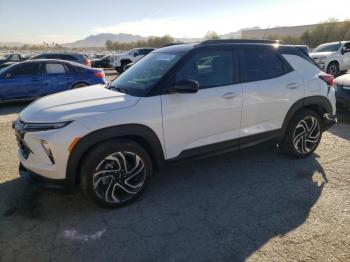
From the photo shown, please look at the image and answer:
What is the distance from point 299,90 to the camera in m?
4.31

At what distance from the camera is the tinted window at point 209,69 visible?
360cm

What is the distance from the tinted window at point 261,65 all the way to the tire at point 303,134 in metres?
0.79

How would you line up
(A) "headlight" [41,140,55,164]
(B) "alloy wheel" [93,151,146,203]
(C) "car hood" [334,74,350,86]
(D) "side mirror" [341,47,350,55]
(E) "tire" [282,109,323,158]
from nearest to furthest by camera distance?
(A) "headlight" [41,140,55,164] → (B) "alloy wheel" [93,151,146,203] → (E) "tire" [282,109,323,158] → (C) "car hood" [334,74,350,86] → (D) "side mirror" [341,47,350,55]

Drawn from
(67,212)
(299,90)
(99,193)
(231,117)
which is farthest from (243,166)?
(67,212)

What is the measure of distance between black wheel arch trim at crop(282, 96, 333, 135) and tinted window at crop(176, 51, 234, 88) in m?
1.13

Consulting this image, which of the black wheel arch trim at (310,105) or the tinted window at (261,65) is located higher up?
the tinted window at (261,65)

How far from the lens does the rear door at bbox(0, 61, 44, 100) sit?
9.10 meters

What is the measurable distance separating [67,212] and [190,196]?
1.42 meters

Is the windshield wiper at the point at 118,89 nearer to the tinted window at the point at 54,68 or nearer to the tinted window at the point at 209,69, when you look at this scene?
the tinted window at the point at 209,69

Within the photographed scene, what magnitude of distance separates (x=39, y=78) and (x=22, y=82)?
0.50m

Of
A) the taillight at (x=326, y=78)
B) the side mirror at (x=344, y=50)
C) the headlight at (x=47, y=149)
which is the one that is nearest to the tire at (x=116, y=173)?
the headlight at (x=47, y=149)

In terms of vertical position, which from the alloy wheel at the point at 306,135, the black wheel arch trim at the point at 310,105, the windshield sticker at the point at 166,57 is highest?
the windshield sticker at the point at 166,57

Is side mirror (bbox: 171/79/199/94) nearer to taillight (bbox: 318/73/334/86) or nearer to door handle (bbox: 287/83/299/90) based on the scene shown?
door handle (bbox: 287/83/299/90)

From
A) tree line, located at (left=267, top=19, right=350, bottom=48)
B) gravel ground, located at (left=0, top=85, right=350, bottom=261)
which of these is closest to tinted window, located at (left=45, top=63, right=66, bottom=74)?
gravel ground, located at (left=0, top=85, right=350, bottom=261)
